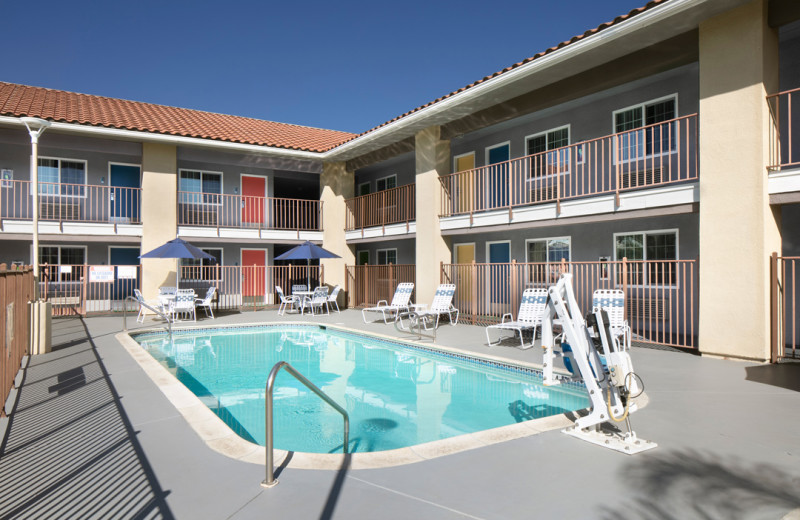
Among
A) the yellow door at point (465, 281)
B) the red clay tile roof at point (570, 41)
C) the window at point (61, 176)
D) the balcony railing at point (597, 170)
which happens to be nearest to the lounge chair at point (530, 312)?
the balcony railing at point (597, 170)

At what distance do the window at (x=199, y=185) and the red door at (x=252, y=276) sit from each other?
254cm

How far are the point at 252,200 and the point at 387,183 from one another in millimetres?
5651

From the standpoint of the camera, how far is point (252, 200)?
1939cm

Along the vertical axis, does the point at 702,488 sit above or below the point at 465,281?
below

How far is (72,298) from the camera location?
14766 millimetres

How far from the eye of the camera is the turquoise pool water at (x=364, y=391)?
5.63 m

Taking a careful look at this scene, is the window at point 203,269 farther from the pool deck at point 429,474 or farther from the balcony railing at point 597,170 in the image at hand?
the pool deck at point 429,474

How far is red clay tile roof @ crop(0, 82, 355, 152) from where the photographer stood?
14.4m

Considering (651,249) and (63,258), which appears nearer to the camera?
(651,249)

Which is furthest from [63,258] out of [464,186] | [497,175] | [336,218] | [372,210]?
[497,175]

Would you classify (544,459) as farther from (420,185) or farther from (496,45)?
(496,45)

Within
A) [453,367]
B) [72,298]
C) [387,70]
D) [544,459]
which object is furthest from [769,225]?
[387,70]

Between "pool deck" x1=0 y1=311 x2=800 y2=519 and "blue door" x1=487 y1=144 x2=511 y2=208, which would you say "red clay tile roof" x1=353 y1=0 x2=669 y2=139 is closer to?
"blue door" x1=487 y1=144 x2=511 y2=208

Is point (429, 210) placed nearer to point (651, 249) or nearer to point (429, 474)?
point (651, 249)
